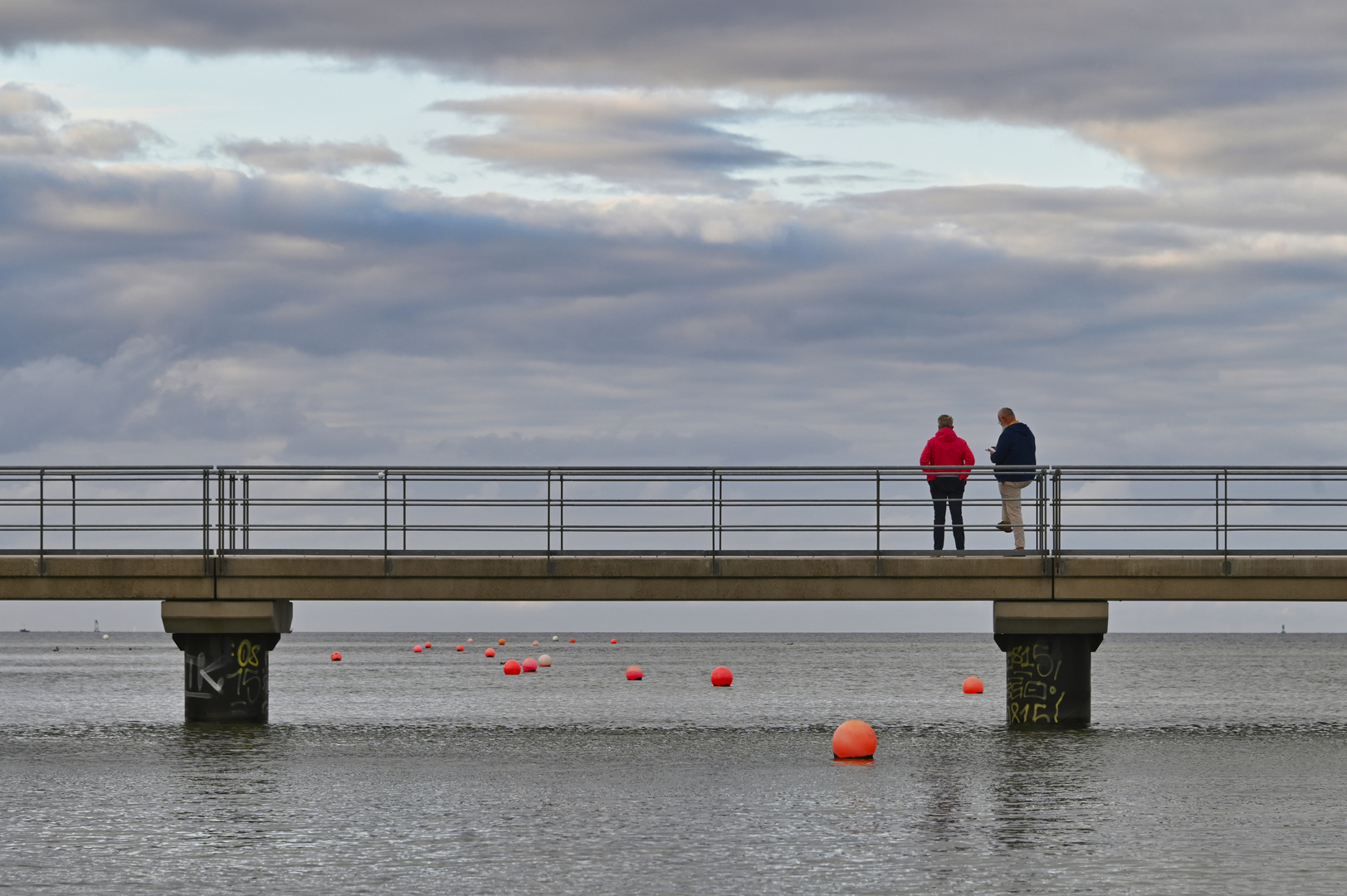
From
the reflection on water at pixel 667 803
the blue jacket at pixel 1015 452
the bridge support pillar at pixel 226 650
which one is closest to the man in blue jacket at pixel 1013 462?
the blue jacket at pixel 1015 452

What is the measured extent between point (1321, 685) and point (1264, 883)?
48369 millimetres

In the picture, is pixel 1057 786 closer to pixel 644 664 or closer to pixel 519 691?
pixel 519 691

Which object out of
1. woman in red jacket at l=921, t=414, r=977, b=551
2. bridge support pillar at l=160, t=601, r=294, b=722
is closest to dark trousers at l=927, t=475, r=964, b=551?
woman in red jacket at l=921, t=414, r=977, b=551

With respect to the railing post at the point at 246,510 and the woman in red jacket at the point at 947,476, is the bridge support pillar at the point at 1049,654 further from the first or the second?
the railing post at the point at 246,510

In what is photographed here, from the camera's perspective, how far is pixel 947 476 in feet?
81.8

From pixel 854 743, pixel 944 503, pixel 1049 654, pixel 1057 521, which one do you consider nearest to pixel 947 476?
pixel 944 503

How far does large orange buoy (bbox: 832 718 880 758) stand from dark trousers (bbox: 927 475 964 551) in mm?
3253

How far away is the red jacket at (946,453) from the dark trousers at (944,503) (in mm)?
184

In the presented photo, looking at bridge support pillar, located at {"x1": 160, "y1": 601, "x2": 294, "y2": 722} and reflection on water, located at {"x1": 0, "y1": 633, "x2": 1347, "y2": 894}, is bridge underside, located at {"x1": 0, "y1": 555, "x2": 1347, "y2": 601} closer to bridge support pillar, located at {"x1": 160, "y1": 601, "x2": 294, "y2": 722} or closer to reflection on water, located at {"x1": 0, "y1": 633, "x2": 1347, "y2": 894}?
bridge support pillar, located at {"x1": 160, "y1": 601, "x2": 294, "y2": 722}

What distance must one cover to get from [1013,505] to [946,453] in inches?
46.3

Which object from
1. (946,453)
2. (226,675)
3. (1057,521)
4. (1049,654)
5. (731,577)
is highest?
(946,453)

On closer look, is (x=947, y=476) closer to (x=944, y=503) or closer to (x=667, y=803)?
(x=944, y=503)

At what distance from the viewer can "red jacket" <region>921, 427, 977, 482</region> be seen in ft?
82.7

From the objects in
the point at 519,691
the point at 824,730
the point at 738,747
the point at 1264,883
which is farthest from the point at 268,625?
the point at 519,691
